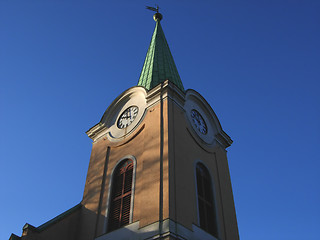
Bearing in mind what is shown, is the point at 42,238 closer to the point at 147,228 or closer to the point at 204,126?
the point at 147,228

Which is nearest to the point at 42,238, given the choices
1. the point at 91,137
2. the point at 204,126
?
the point at 91,137

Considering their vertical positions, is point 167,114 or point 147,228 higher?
point 167,114

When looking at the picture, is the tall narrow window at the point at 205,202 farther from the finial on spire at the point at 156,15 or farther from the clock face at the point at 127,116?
the finial on spire at the point at 156,15

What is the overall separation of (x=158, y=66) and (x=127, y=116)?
5.00 meters

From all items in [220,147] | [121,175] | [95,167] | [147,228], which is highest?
[220,147]

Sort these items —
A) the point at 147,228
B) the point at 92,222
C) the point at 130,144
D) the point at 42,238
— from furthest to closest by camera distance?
1. the point at 130,144
2. the point at 92,222
3. the point at 42,238
4. the point at 147,228

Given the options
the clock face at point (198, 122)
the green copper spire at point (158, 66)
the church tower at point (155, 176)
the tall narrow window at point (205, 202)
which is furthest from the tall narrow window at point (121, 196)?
the green copper spire at point (158, 66)

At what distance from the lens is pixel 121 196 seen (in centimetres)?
1313

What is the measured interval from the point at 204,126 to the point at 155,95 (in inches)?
128

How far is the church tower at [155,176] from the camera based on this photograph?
37.6 feet

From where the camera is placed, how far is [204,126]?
16797 mm

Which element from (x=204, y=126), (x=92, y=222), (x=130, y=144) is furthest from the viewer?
(x=204, y=126)

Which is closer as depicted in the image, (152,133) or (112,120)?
(152,133)

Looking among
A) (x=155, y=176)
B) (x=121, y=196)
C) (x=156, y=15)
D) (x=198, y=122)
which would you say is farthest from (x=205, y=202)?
(x=156, y=15)
